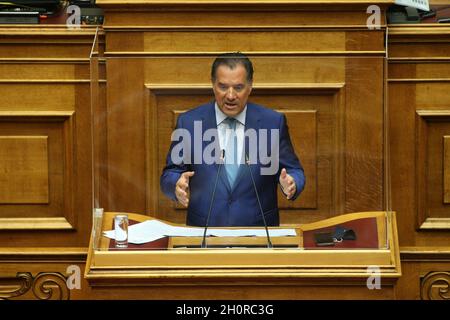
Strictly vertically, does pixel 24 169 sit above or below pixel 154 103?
below

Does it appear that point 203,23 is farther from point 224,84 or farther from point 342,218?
point 342,218

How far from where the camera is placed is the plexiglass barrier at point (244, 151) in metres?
4.24

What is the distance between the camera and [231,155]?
4234 millimetres

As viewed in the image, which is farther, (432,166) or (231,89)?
(432,166)

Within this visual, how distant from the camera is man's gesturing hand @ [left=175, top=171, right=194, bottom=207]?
4262 mm

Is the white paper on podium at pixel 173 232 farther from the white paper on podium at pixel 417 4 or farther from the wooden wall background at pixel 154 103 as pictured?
the white paper on podium at pixel 417 4

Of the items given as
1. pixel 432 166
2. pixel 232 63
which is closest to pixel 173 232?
pixel 232 63

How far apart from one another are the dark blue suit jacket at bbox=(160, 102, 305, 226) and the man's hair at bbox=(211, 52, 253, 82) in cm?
11

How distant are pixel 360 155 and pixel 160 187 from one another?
2.37ft

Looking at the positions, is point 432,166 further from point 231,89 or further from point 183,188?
point 183,188

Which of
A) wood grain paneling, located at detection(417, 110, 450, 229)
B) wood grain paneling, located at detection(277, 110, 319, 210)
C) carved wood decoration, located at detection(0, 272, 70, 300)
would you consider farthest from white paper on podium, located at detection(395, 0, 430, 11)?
carved wood decoration, located at detection(0, 272, 70, 300)

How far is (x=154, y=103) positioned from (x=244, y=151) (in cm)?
39

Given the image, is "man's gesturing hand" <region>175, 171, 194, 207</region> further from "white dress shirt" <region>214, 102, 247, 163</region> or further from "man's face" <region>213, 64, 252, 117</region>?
"man's face" <region>213, 64, 252, 117</region>

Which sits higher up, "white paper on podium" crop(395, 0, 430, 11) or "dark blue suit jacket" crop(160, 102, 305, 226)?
"white paper on podium" crop(395, 0, 430, 11)
